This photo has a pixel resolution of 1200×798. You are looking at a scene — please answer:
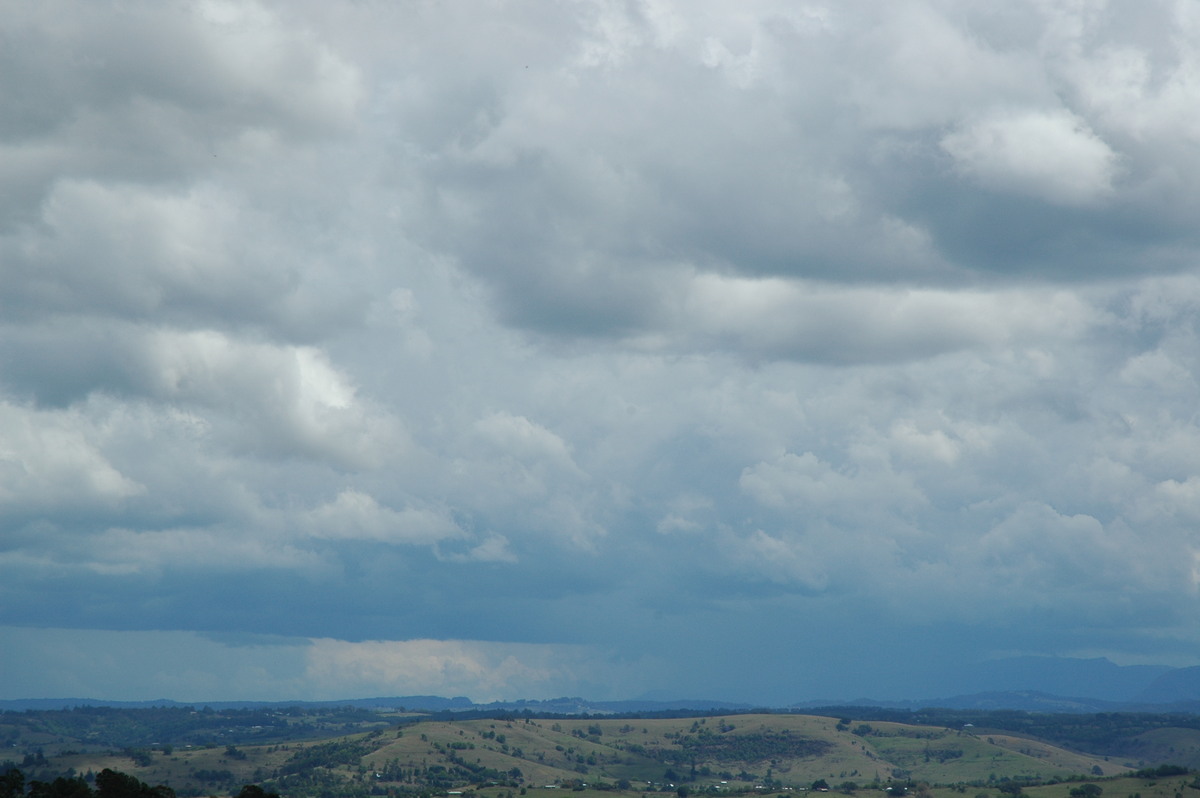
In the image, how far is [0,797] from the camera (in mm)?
199125

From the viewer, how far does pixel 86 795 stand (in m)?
197

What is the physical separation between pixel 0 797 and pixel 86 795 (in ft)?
46.6
